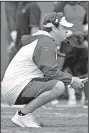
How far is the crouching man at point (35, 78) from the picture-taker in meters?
6.09

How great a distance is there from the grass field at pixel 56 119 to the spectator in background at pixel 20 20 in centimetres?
161

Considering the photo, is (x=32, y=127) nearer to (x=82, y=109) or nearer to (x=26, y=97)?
(x=26, y=97)

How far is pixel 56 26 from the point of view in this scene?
648cm

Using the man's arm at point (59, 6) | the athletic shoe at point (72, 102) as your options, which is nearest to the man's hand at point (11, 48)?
the man's arm at point (59, 6)

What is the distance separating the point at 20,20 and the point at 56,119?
3.97 meters

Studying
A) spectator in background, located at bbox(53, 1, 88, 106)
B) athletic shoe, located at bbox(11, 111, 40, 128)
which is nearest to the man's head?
athletic shoe, located at bbox(11, 111, 40, 128)

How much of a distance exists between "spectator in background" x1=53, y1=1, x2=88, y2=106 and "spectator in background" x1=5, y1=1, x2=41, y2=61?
0.70m

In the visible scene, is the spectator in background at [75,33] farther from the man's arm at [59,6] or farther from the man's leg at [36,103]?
the man's leg at [36,103]

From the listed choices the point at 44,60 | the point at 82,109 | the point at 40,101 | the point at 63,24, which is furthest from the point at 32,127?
the point at 82,109

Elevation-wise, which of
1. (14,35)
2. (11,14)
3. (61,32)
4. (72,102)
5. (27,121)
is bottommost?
(72,102)

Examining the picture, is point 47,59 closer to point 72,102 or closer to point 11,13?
point 72,102

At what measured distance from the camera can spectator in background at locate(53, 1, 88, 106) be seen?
1005 cm

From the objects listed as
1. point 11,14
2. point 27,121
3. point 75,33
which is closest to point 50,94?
point 27,121

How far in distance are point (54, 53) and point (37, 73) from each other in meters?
0.33
